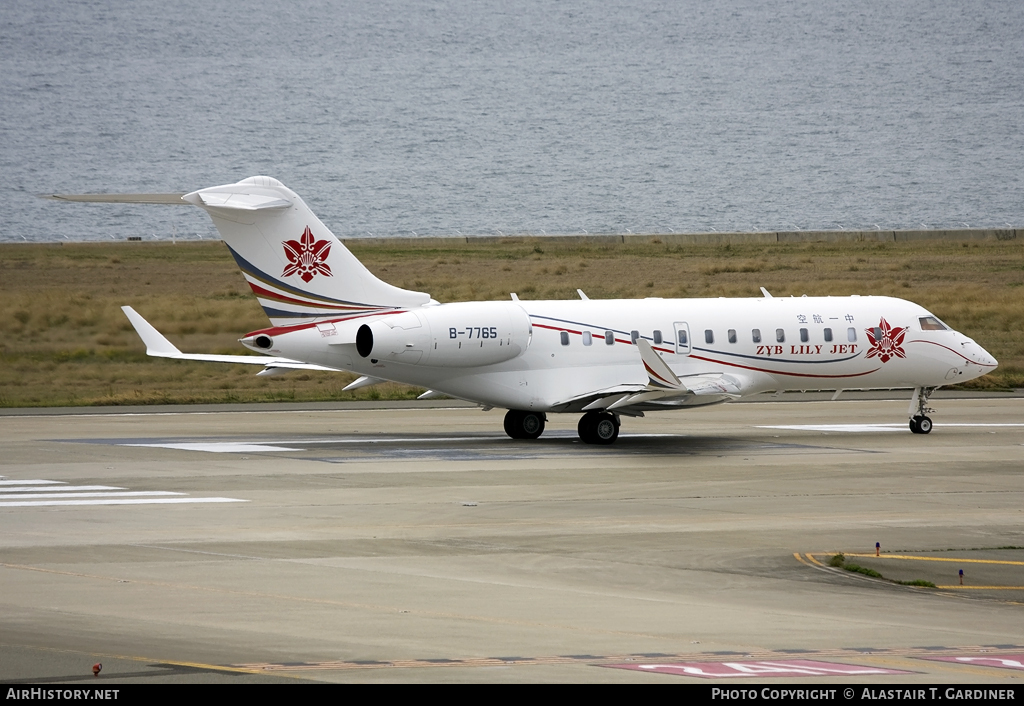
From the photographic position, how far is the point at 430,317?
94.9 feet

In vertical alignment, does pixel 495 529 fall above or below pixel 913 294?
below

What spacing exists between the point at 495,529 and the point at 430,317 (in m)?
10.1

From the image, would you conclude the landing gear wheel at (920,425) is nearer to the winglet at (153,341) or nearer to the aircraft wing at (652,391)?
the aircraft wing at (652,391)

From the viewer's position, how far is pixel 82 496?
22.5 meters

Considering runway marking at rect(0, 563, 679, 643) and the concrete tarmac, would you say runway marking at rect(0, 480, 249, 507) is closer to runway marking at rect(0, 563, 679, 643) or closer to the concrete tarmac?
the concrete tarmac

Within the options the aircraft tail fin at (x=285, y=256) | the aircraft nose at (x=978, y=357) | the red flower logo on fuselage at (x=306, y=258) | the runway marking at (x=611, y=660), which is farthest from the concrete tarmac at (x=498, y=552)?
the red flower logo on fuselage at (x=306, y=258)

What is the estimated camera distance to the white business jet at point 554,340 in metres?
28.5

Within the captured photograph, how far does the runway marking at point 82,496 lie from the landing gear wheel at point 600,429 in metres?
9.96

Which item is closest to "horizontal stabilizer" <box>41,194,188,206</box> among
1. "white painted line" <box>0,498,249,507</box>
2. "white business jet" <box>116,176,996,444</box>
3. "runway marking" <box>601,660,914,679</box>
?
"white business jet" <box>116,176,996,444</box>

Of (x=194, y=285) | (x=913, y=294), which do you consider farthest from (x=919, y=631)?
(x=194, y=285)

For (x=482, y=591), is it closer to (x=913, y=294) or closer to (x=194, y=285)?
(x=913, y=294)

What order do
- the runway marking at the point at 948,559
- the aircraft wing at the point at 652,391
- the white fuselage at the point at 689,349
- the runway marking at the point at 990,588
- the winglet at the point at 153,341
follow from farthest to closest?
the winglet at the point at 153,341, the white fuselage at the point at 689,349, the aircraft wing at the point at 652,391, the runway marking at the point at 948,559, the runway marking at the point at 990,588

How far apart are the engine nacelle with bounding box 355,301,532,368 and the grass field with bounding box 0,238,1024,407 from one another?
42.4 ft

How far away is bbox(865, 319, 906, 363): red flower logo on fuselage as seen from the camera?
32.3m
